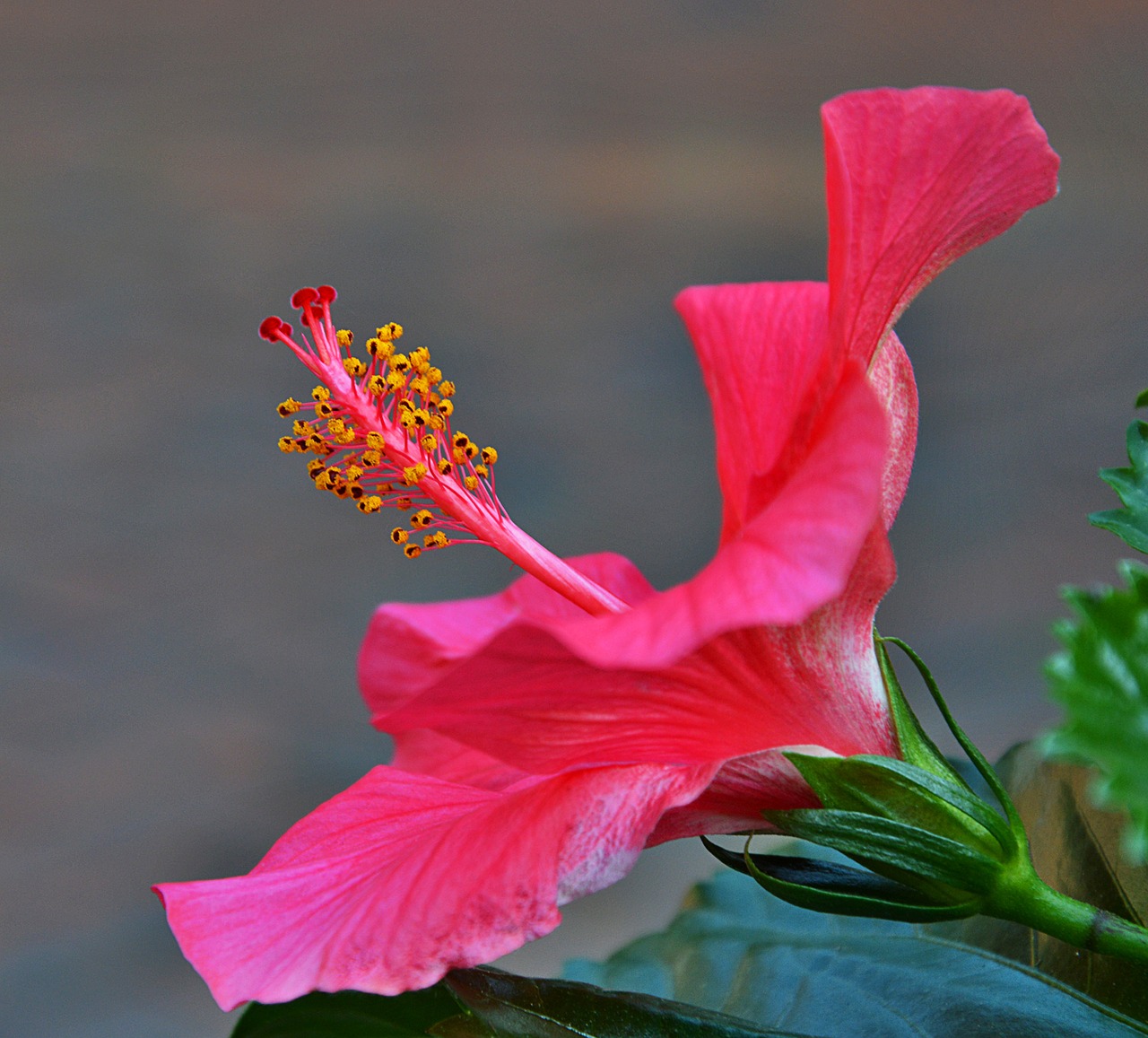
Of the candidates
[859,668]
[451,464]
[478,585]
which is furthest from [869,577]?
[478,585]

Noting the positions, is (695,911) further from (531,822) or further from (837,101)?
(837,101)

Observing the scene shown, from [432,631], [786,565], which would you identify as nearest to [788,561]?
[786,565]

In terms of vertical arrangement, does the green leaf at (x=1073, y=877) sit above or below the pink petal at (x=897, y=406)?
below

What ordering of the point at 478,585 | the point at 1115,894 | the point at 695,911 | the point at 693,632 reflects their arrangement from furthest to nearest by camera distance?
the point at 478,585
the point at 695,911
the point at 1115,894
the point at 693,632

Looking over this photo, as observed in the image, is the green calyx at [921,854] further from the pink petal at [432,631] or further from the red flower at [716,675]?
the pink petal at [432,631]

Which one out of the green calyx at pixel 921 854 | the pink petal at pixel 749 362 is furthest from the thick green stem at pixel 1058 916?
the pink petal at pixel 749 362

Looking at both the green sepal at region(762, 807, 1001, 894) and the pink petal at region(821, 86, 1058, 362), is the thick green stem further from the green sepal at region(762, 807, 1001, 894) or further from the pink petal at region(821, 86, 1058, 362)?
the pink petal at region(821, 86, 1058, 362)

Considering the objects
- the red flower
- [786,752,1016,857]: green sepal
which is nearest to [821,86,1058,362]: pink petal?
the red flower
